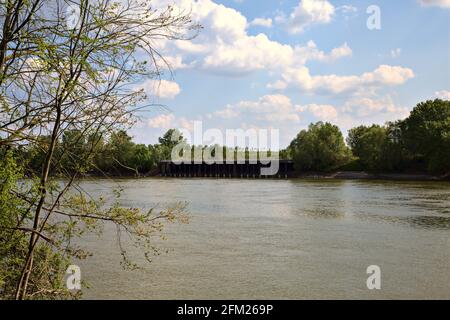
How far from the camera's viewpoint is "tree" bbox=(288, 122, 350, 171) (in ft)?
325

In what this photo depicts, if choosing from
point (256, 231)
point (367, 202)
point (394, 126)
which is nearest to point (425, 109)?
point (394, 126)

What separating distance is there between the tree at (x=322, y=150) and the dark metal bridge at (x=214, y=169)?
17655 mm

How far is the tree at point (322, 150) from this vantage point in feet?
325

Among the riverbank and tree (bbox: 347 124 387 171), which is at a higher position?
tree (bbox: 347 124 387 171)

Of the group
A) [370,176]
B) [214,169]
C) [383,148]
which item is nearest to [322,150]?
[370,176]

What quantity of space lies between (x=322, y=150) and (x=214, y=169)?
119 ft

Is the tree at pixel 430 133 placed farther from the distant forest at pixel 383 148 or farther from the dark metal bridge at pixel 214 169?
the dark metal bridge at pixel 214 169

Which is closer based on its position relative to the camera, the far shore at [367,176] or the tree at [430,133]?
the tree at [430,133]

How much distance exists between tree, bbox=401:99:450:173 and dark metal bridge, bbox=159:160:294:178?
43581 mm

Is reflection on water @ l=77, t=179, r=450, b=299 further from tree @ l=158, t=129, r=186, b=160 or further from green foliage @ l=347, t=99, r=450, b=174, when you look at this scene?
tree @ l=158, t=129, r=186, b=160

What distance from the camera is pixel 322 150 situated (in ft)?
326

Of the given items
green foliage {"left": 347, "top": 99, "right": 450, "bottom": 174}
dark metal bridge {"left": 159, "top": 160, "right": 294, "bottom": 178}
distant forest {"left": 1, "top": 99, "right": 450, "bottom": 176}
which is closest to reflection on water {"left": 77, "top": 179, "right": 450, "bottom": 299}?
distant forest {"left": 1, "top": 99, "right": 450, "bottom": 176}

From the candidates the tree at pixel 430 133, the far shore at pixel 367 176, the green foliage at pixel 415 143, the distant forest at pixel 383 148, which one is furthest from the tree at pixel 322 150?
the tree at pixel 430 133
